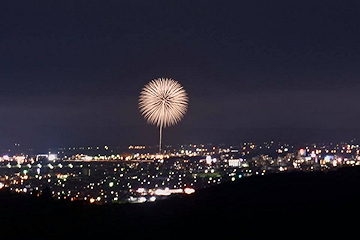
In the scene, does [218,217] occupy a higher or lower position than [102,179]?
lower

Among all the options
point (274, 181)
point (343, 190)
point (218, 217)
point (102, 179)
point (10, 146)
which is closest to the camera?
point (218, 217)

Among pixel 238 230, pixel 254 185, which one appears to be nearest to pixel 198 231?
pixel 238 230

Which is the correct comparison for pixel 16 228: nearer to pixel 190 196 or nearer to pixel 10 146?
pixel 190 196

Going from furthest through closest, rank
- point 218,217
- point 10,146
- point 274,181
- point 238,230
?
point 10,146 → point 274,181 → point 218,217 → point 238,230

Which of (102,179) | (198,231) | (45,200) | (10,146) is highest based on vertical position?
(10,146)

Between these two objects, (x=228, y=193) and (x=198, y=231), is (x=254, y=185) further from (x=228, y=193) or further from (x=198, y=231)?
(x=198, y=231)

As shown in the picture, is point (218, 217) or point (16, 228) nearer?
point (16, 228)

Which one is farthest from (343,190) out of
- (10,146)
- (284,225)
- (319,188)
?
(10,146)
